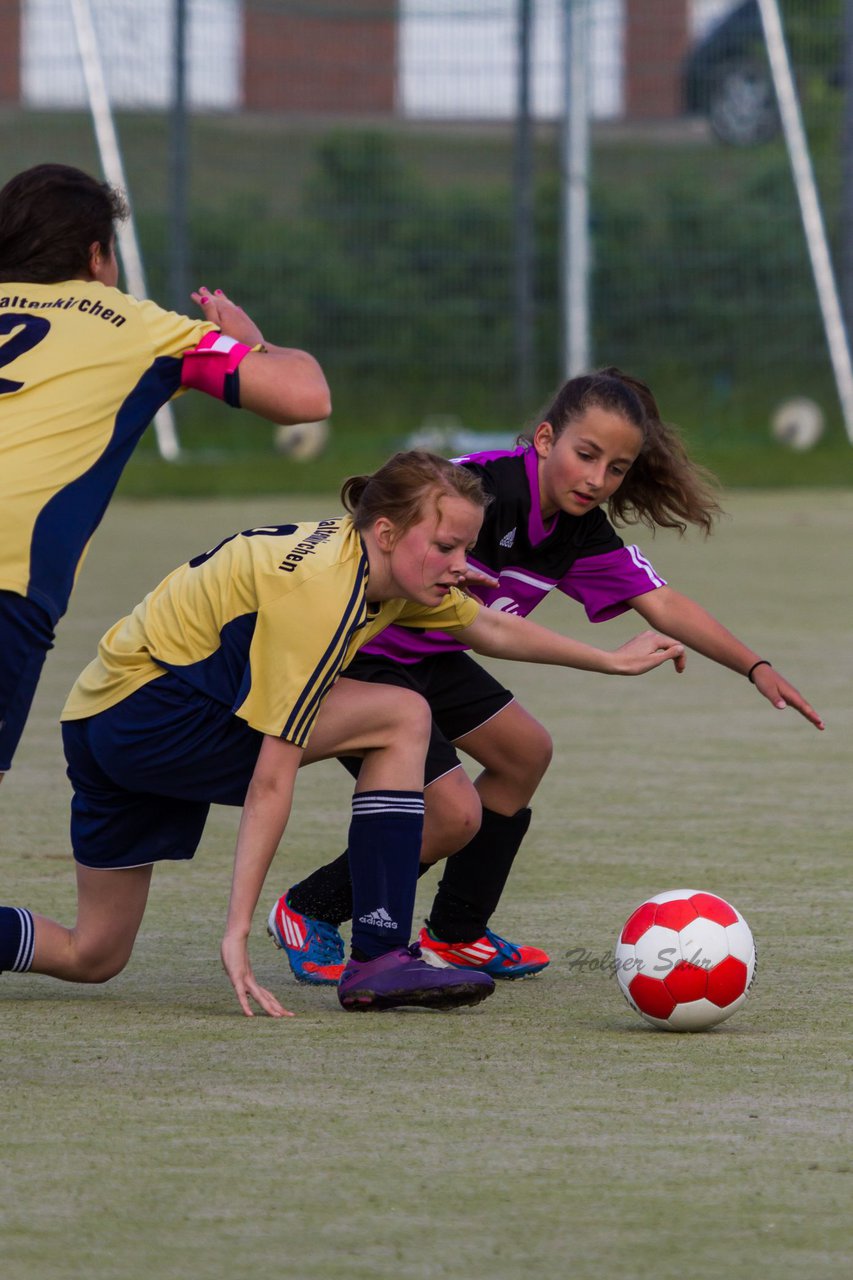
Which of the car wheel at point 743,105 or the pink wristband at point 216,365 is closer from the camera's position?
the pink wristband at point 216,365

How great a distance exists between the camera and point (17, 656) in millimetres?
3578

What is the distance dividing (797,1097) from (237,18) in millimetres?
16035

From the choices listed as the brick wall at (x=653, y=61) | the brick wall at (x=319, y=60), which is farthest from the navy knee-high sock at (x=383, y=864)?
the brick wall at (x=653, y=61)

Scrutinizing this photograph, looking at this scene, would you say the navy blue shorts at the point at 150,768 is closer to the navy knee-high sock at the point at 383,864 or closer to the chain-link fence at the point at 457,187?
the navy knee-high sock at the point at 383,864

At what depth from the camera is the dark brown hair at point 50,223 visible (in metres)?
3.63

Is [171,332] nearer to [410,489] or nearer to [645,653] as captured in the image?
[410,489]

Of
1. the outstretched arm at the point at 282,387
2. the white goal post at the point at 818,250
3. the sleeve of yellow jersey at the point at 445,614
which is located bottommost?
the white goal post at the point at 818,250

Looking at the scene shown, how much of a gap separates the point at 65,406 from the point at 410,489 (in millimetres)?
660

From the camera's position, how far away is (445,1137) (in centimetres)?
306

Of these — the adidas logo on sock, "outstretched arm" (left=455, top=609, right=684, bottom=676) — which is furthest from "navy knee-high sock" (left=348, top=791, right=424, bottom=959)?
"outstretched arm" (left=455, top=609, right=684, bottom=676)

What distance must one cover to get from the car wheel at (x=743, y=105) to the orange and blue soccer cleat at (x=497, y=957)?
653 inches

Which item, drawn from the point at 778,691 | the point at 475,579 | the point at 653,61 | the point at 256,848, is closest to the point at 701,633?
the point at 778,691

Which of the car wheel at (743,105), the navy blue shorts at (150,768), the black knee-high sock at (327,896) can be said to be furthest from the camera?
the car wheel at (743,105)

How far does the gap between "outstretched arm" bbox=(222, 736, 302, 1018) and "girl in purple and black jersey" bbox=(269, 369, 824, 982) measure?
447mm
